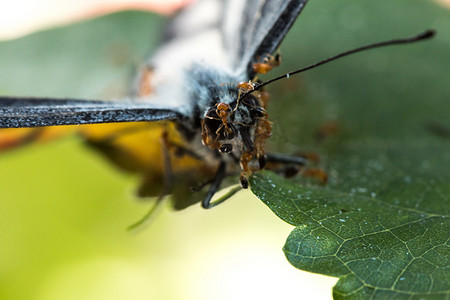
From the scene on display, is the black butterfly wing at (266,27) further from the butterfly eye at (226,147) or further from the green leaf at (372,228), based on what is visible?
the green leaf at (372,228)

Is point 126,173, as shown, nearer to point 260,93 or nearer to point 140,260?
point 140,260

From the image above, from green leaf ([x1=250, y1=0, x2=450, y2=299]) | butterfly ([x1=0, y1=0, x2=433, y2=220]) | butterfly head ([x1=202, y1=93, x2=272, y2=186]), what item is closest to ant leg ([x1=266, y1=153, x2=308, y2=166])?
butterfly ([x1=0, y1=0, x2=433, y2=220])

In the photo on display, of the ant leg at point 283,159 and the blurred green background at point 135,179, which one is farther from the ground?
the ant leg at point 283,159

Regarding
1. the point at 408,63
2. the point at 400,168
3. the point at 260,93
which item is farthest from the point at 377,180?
the point at 408,63

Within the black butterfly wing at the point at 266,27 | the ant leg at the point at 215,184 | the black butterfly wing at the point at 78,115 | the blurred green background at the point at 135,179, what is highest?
the black butterfly wing at the point at 266,27

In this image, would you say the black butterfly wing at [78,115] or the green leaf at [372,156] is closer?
the green leaf at [372,156]

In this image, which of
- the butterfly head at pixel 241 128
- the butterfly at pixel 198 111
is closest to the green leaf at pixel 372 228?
the butterfly head at pixel 241 128

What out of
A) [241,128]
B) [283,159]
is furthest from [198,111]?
[283,159]

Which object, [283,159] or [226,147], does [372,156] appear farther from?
[226,147]
